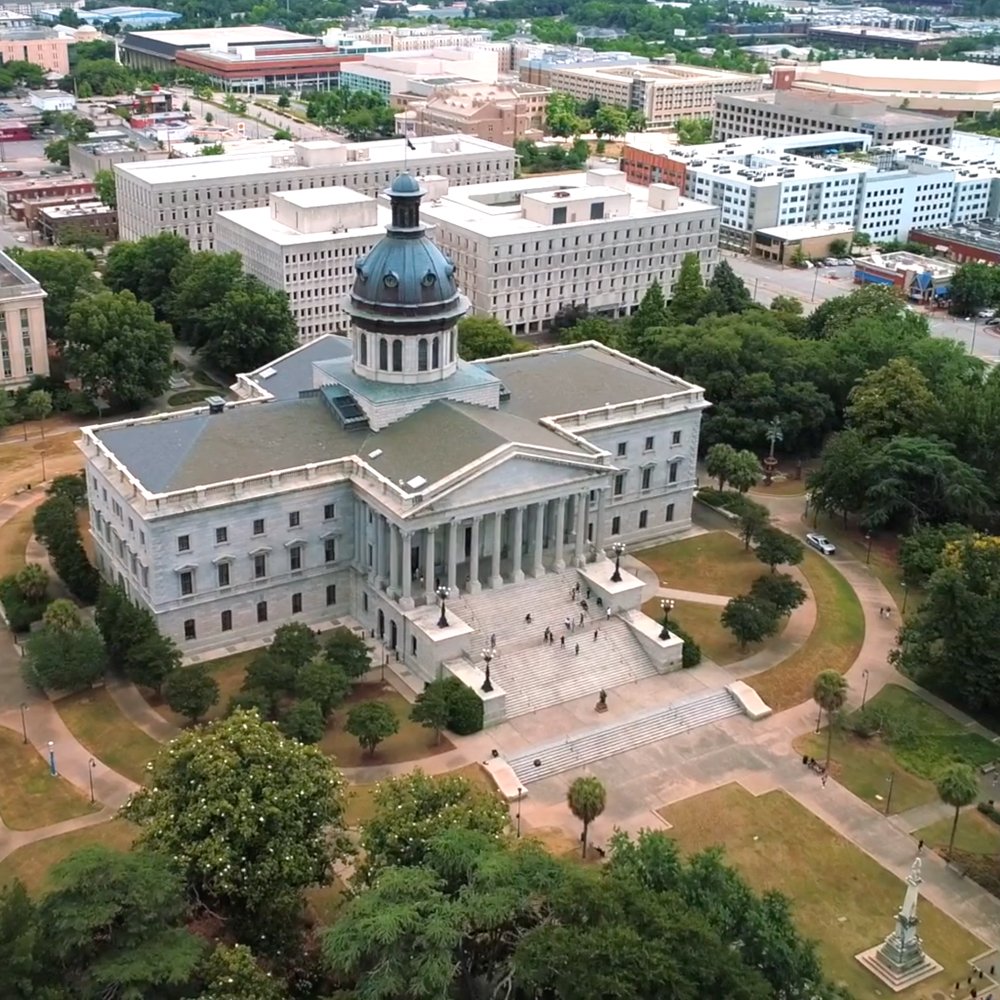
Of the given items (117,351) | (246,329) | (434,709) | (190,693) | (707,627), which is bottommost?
(707,627)

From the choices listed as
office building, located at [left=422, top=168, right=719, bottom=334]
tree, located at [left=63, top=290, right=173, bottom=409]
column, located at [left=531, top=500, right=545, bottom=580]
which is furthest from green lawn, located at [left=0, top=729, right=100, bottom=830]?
office building, located at [left=422, top=168, right=719, bottom=334]

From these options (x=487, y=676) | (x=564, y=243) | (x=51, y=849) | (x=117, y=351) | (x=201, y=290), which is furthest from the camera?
(x=564, y=243)

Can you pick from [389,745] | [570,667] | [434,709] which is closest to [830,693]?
[570,667]

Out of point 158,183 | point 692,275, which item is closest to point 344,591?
point 692,275

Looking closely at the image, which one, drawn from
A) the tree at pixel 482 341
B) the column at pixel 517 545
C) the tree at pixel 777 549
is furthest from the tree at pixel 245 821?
the tree at pixel 482 341

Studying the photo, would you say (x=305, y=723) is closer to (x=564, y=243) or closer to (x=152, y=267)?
(x=564, y=243)

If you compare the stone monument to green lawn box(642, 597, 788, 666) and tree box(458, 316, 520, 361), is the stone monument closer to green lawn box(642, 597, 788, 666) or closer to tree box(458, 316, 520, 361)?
green lawn box(642, 597, 788, 666)
